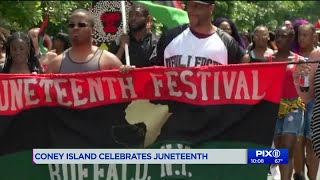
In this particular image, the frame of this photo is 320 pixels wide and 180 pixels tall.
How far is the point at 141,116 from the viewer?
21.3ft

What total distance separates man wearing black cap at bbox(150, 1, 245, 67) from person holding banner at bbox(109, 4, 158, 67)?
1.22m

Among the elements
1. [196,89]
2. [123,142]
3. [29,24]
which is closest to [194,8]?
[196,89]

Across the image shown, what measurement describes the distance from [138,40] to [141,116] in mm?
1989

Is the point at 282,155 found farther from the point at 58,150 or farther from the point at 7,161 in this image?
the point at 7,161

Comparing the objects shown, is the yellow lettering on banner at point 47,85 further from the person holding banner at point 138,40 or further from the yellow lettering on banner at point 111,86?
the person holding banner at point 138,40

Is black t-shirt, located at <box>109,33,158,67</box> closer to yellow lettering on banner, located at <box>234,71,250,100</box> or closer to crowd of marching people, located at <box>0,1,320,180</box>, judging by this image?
crowd of marching people, located at <box>0,1,320,180</box>

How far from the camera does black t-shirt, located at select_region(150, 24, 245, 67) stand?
22.4 feet

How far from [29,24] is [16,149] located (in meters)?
9.36

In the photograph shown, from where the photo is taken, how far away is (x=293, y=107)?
8688 mm

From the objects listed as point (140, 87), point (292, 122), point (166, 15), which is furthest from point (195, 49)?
point (166, 15)

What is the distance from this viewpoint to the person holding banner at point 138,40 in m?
8.25

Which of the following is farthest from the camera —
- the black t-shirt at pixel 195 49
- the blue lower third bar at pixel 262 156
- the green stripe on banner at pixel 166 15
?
the green stripe on banner at pixel 166 15

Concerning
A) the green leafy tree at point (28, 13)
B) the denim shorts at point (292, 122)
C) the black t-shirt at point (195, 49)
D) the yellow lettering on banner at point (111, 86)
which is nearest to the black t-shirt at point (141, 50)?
the black t-shirt at point (195, 49)

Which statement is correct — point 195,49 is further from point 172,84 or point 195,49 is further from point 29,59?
point 29,59
